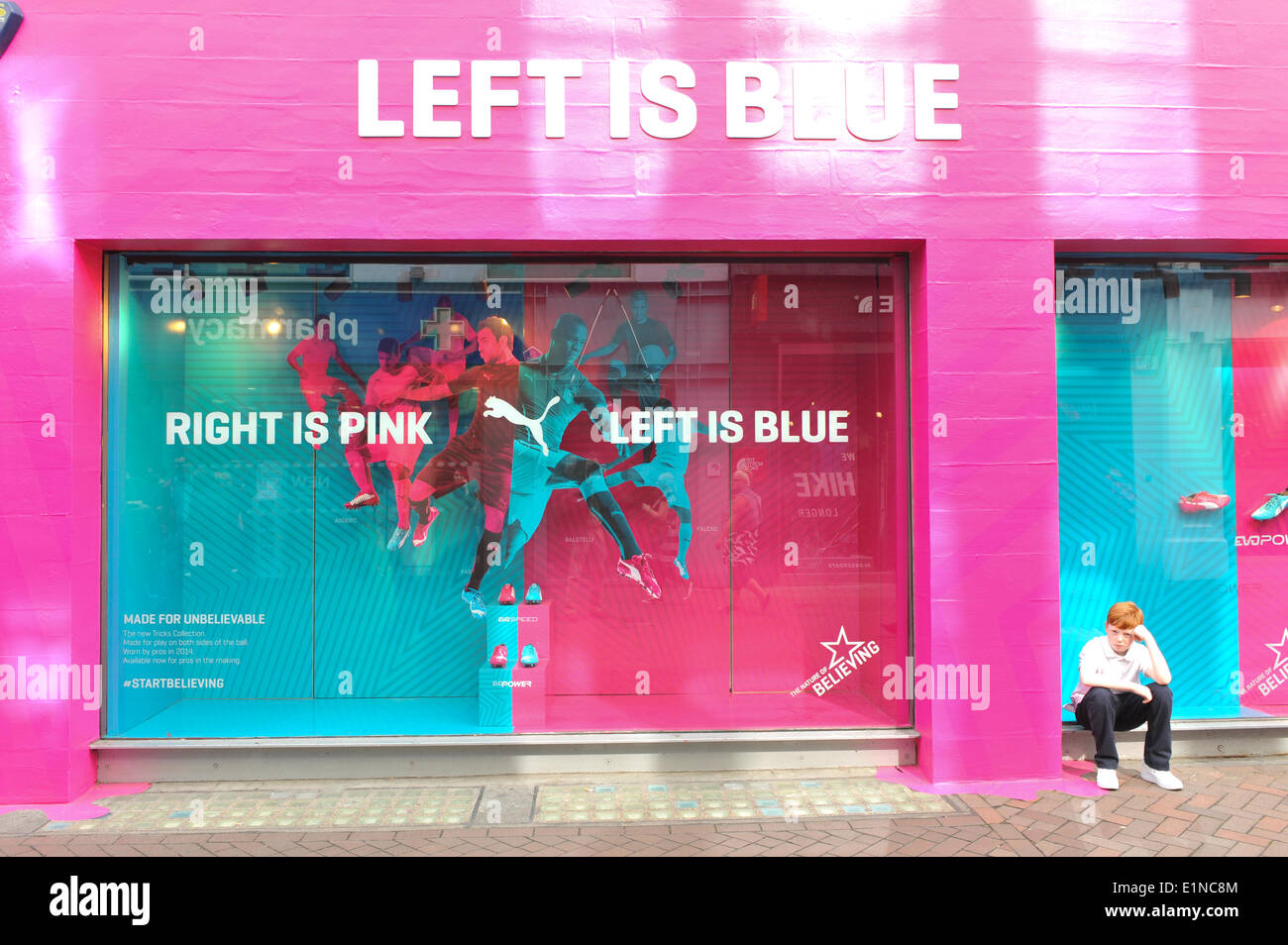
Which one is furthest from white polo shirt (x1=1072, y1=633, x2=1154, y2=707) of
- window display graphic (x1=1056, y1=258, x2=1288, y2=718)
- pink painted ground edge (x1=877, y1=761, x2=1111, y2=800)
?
window display graphic (x1=1056, y1=258, x2=1288, y2=718)

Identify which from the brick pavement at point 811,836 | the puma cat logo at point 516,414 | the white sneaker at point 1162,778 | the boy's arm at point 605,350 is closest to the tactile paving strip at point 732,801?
the brick pavement at point 811,836

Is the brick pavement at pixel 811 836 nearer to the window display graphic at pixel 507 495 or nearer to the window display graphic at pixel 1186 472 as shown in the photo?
the window display graphic at pixel 507 495

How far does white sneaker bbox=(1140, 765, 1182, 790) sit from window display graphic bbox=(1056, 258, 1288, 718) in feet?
2.80

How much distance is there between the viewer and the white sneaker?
527 centimetres

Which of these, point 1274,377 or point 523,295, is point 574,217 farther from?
point 1274,377

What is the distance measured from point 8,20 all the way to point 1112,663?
24.3 ft

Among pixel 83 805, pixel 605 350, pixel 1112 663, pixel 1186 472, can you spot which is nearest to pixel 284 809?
pixel 83 805

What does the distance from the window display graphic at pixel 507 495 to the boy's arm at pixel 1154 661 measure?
1.37 metres

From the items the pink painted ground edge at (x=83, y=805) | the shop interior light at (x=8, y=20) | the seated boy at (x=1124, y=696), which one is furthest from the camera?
the seated boy at (x=1124, y=696)

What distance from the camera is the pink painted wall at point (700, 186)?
5211 mm

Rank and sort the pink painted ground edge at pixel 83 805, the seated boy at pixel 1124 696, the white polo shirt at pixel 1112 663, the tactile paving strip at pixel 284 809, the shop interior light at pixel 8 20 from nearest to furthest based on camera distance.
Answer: the tactile paving strip at pixel 284 809
the pink painted ground edge at pixel 83 805
the shop interior light at pixel 8 20
the seated boy at pixel 1124 696
the white polo shirt at pixel 1112 663

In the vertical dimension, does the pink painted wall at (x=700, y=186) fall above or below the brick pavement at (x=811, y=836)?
above

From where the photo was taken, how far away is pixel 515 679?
5.89 meters

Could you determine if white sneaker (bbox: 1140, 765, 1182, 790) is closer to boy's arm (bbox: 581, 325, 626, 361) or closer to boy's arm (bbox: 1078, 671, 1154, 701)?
boy's arm (bbox: 1078, 671, 1154, 701)
